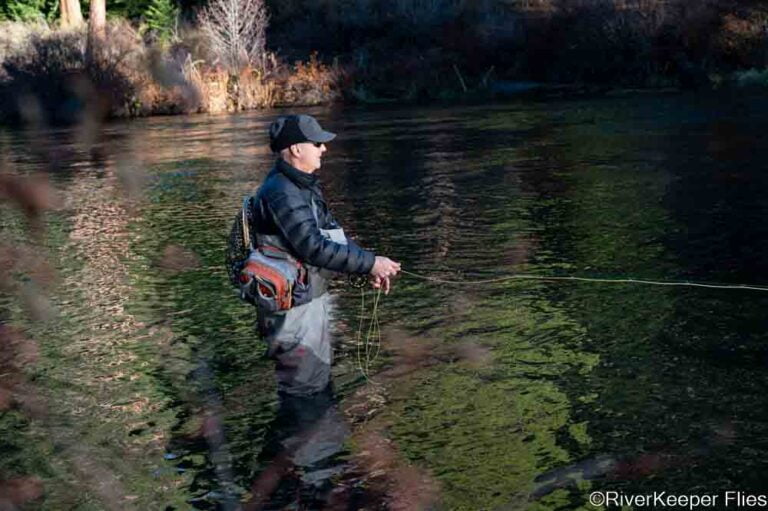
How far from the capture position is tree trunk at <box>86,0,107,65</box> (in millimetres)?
36719

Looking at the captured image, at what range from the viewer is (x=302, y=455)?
550cm

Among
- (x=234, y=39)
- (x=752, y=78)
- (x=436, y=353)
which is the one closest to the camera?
(x=436, y=353)

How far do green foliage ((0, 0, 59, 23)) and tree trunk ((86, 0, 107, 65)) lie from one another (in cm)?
970

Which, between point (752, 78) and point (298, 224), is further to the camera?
point (752, 78)

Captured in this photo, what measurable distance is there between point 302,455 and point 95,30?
3561 centimetres

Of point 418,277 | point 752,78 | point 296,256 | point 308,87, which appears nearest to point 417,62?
point 308,87

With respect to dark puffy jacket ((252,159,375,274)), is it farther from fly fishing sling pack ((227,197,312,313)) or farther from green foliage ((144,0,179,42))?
green foliage ((144,0,179,42))

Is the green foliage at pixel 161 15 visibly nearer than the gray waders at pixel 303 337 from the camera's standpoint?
No

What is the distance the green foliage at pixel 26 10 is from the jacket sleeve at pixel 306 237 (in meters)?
Answer: 46.7

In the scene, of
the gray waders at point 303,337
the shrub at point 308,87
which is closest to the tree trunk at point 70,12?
the shrub at point 308,87

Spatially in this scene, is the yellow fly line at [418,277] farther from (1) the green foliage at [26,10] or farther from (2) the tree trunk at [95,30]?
(1) the green foliage at [26,10]

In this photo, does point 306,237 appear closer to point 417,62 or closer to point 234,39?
point 234,39

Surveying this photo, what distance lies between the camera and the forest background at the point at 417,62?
34219mm

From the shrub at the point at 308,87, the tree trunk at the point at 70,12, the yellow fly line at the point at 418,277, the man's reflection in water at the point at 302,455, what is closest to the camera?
the man's reflection in water at the point at 302,455
